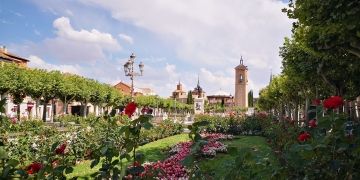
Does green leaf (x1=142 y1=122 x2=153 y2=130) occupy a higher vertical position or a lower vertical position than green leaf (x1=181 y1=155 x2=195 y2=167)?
higher

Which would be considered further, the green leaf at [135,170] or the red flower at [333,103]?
the red flower at [333,103]

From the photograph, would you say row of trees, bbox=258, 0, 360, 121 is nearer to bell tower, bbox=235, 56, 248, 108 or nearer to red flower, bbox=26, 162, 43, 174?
red flower, bbox=26, 162, 43, 174

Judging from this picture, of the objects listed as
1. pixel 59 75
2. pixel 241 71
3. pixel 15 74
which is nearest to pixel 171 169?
pixel 15 74

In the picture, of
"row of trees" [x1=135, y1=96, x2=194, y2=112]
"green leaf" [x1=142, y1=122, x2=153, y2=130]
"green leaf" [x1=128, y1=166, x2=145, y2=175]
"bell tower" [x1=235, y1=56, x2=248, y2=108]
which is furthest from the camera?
"bell tower" [x1=235, y1=56, x2=248, y2=108]

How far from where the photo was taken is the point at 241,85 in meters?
113

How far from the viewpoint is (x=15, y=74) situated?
39531mm

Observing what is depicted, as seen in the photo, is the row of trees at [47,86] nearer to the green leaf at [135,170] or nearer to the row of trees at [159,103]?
the row of trees at [159,103]

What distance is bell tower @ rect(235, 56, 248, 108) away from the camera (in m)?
113

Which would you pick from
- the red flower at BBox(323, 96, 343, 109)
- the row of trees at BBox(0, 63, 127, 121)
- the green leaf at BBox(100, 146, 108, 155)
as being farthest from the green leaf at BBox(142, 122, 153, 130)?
the row of trees at BBox(0, 63, 127, 121)

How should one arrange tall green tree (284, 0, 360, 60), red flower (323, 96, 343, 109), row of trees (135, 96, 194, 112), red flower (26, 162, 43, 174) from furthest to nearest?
row of trees (135, 96, 194, 112), tall green tree (284, 0, 360, 60), red flower (323, 96, 343, 109), red flower (26, 162, 43, 174)

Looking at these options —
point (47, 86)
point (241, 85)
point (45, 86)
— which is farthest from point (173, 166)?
point (241, 85)

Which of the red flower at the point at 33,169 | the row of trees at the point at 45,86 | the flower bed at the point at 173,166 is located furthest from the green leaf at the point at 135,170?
the row of trees at the point at 45,86

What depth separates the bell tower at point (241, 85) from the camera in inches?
4456

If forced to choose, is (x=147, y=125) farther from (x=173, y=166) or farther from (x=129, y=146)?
(x=173, y=166)
